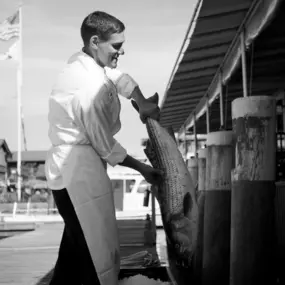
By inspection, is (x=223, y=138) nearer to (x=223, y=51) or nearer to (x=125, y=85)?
(x=125, y=85)

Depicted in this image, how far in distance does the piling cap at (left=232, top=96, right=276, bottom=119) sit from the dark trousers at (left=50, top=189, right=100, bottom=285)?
202 cm

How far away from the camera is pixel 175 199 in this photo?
3504 millimetres

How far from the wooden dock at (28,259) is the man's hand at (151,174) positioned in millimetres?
4079

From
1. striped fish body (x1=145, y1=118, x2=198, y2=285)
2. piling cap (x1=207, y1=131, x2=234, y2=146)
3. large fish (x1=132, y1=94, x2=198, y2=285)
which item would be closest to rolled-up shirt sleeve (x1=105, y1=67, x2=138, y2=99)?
large fish (x1=132, y1=94, x2=198, y2=285)

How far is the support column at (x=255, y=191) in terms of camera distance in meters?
4.66

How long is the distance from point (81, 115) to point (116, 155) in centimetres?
26

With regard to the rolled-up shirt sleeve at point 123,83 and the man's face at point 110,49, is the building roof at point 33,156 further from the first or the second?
the man's face at point 110,49

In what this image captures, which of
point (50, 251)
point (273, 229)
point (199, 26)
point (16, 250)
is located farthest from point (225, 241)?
point (16, 250)

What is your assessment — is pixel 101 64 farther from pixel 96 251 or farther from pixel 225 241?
pixel 225 241

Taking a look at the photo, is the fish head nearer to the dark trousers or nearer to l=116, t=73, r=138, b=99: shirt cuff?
the dark trousers

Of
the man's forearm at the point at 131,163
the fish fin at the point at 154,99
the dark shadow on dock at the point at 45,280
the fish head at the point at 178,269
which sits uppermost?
the fish fin at the point at 154,99

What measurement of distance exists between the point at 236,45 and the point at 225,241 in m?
3.47

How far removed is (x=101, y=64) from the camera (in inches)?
128

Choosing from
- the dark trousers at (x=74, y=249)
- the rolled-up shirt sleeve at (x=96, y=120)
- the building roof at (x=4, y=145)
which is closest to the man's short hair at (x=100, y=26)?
the rolled-up shirt sleeve at (x=96, y=120)
